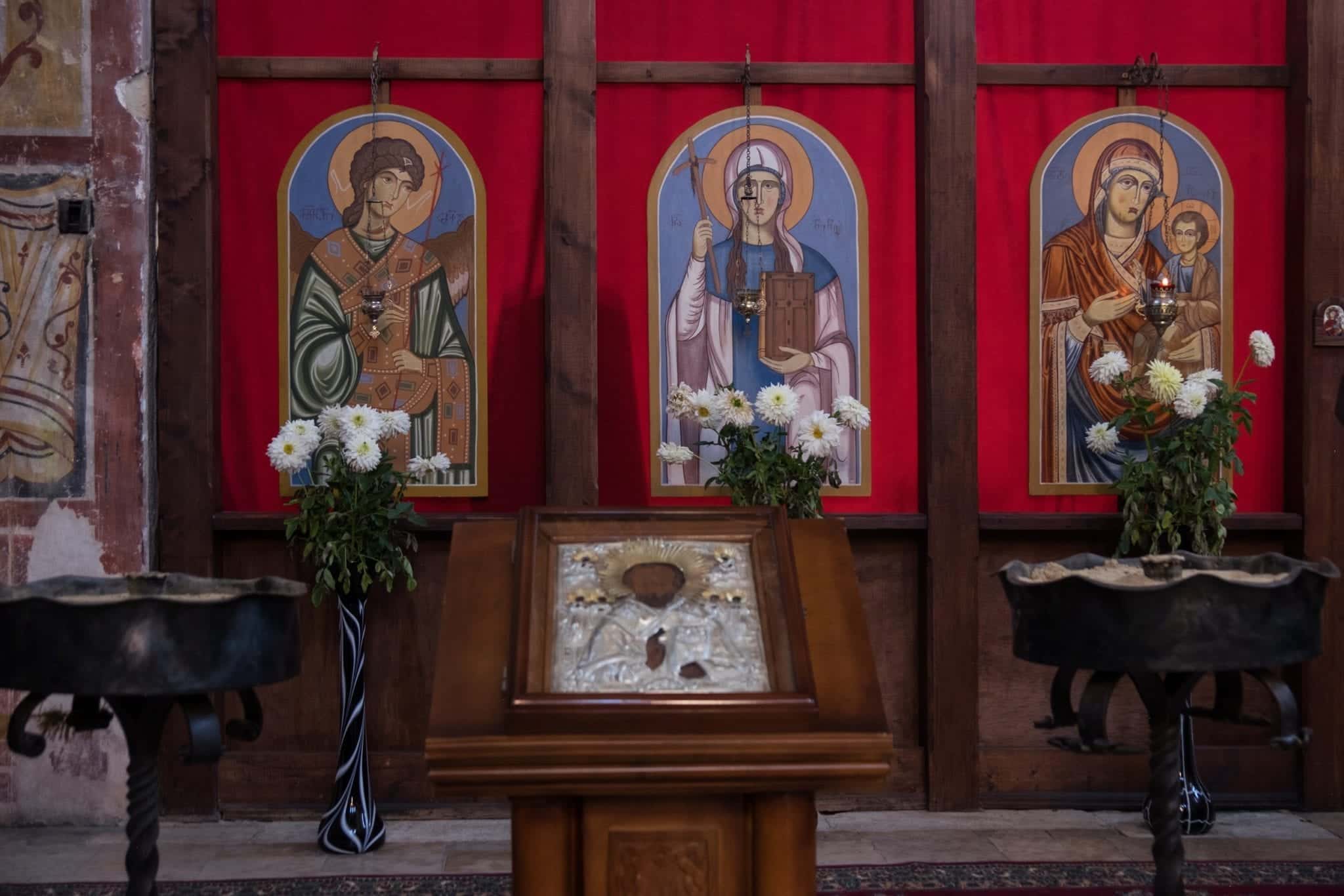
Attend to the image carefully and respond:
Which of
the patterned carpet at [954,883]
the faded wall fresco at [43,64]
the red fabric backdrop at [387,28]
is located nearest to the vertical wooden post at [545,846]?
the patterned carpet at [954,883]

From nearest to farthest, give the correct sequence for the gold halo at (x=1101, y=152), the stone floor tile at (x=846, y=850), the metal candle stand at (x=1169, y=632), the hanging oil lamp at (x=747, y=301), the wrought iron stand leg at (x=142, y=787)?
the metal candle stand at (x=1169, y=632)
the wrought iron stand leg at (x=142, y=787)
the stone floor tile at (x=846, y=850)
the hanging oil lamp at (x=747, y=301)
the gold halo at (x=1101, y=152)

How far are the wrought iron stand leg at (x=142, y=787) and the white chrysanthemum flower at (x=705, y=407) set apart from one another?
2.09 metres

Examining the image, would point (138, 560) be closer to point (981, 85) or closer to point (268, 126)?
point (268, 126)

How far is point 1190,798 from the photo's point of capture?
413 cm

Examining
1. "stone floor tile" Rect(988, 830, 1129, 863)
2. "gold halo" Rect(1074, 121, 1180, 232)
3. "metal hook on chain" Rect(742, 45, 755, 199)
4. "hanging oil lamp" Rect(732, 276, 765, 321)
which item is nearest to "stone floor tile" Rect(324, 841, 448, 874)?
"stone floor tile" Rect(988, 830, 1129, 863)

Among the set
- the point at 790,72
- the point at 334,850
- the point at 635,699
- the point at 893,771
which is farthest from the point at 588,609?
the point at 790,72

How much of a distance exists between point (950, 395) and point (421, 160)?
2090 mm

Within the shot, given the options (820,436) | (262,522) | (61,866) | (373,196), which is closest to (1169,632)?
(820,436)

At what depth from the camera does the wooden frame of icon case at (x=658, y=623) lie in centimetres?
216

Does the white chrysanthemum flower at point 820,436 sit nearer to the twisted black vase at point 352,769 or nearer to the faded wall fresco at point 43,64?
the twisted black vase at point 352,769

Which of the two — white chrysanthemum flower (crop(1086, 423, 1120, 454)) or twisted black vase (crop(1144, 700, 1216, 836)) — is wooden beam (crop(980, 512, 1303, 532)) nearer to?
white chrysanthemum flower (crop(1086, 423, 1120, 454))

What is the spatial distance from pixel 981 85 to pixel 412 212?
213 cm

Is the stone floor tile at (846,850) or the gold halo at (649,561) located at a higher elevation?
the gold halo at (649,561)

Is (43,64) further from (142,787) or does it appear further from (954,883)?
(954,883)
